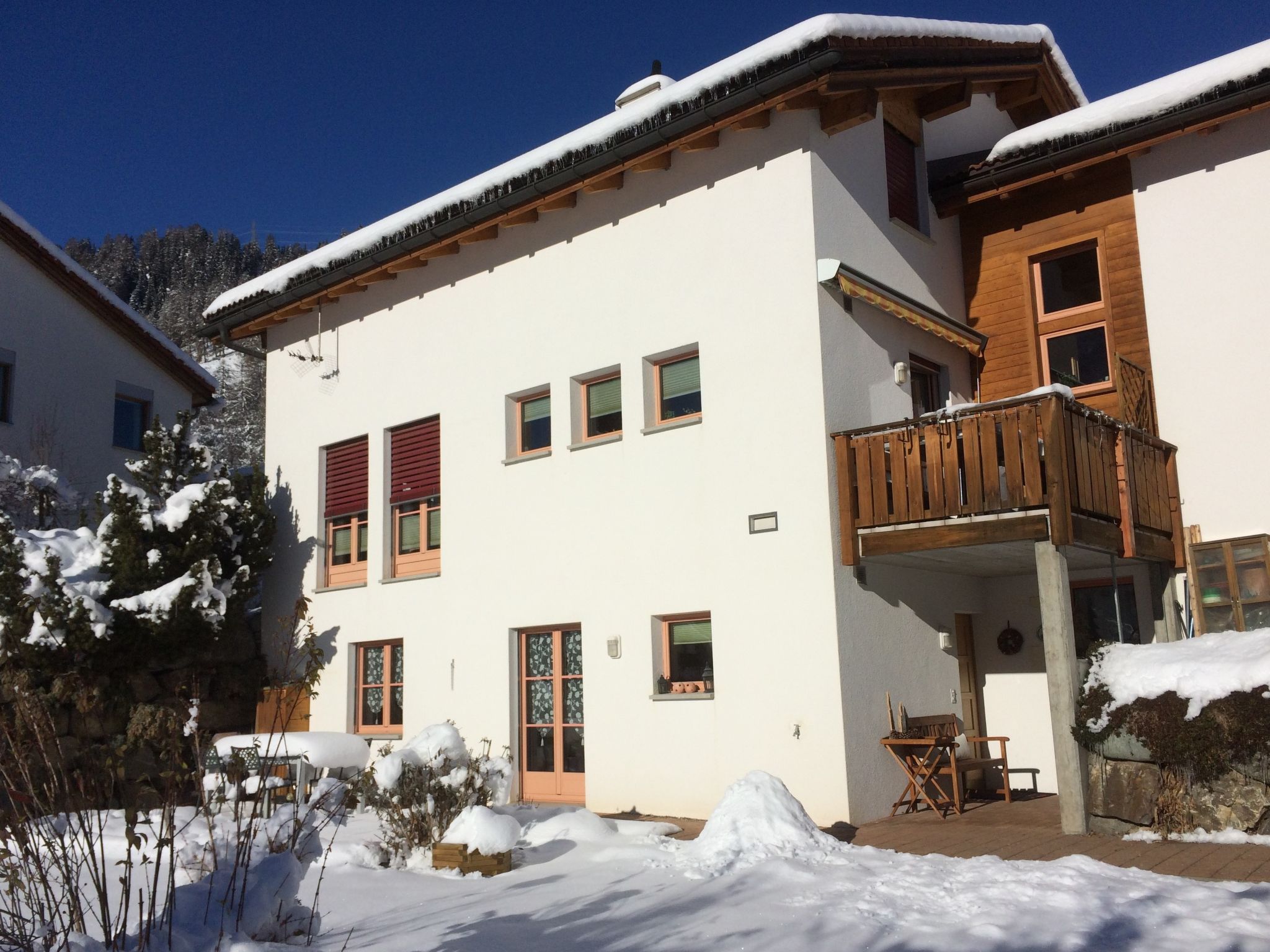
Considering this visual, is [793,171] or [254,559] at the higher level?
[793,171]

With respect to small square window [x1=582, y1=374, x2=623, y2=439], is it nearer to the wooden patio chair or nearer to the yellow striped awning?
the yellow striped awning

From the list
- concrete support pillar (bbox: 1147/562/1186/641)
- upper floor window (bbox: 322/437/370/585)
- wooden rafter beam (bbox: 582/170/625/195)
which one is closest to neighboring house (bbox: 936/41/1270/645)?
concrete support pillar (bbox: 1147/562/1186/641)

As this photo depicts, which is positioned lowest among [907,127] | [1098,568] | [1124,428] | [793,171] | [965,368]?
[1098,568]

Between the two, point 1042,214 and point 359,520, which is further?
point 359,520

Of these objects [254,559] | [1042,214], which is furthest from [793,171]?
[254,559]

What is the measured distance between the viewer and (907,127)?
13047 mm

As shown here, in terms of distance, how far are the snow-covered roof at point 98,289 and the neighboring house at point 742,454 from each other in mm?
6895

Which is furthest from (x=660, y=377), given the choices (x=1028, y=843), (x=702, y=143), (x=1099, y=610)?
(x=1028, y=843)

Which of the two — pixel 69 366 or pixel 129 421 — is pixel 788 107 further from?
pixel 129 421

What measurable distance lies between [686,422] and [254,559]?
6.75 meters

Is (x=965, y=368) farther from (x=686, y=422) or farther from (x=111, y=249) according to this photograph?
(x=111, y=249)

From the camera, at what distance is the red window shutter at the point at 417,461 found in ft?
46.3

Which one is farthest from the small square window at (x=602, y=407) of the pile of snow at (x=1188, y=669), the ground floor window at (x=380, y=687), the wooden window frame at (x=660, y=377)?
the pile of snow at (x=1188, y=669)

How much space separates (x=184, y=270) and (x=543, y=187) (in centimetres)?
8060
